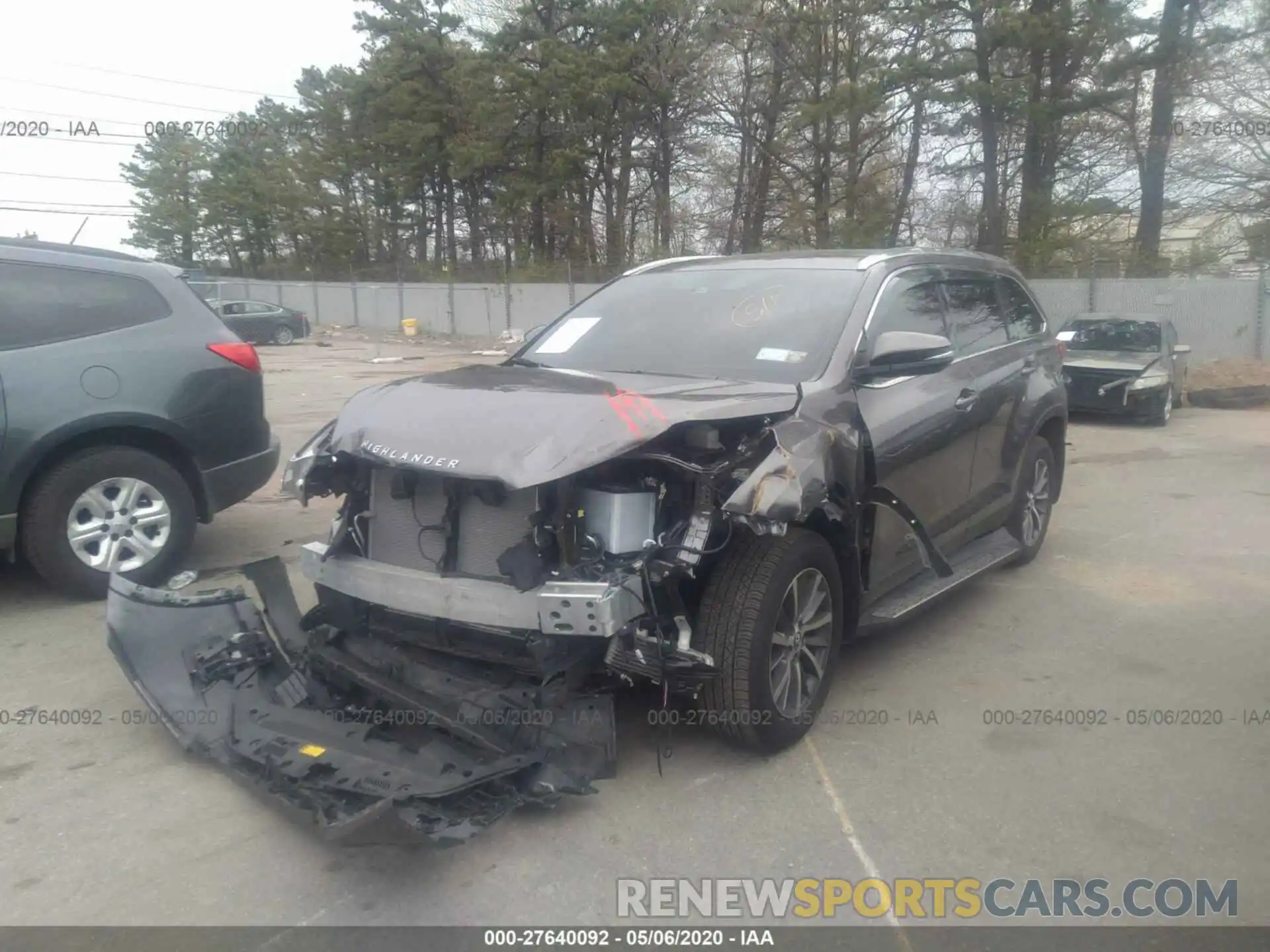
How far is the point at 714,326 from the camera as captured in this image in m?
4.80

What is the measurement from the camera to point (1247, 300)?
19.2m

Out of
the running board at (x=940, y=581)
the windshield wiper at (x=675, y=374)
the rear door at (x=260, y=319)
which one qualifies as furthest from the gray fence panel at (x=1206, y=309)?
the rear door at (x=260, y=319)

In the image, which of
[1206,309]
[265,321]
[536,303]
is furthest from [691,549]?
[536,303]

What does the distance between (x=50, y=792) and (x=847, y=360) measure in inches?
134

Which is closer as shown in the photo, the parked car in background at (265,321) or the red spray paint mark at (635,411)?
the red spray paint mark at (635,411)

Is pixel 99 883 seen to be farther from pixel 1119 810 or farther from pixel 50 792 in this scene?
pixel 1119 810

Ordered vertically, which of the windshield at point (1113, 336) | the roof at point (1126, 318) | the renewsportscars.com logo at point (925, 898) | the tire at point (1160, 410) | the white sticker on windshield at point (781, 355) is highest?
the white sticker on windshield at point (781, 355)

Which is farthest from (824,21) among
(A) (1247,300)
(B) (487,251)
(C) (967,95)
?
(B) (487,251)

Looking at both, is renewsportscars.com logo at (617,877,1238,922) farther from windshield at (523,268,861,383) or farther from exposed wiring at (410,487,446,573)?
windshield at (523,268,861,383)

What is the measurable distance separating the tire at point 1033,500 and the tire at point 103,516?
4.66 meters

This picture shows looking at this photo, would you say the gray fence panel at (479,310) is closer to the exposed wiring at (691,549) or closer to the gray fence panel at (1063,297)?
the gray fence panel at (1063,297)

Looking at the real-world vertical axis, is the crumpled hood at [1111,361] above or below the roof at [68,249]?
below

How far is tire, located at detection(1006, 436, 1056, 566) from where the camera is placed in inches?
239

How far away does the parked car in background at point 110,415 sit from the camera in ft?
17.5
